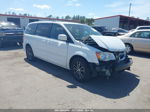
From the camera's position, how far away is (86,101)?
3.44 meters

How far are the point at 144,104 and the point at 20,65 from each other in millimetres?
5119

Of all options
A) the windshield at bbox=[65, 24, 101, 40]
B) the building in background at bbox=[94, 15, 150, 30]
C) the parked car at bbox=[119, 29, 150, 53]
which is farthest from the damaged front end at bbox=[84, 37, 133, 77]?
the building in background at bbox=[94, 15, 150, 30]

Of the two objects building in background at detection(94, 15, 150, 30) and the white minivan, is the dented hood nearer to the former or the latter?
the white minivan

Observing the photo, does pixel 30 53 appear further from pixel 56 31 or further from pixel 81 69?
pixel 81 69

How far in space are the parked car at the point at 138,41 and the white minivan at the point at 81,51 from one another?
389 centimetres

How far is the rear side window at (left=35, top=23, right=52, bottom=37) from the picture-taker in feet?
18.4

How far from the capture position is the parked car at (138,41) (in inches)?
315

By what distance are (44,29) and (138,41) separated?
562 cm

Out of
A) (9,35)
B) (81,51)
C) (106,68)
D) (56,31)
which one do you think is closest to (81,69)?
(81,51)

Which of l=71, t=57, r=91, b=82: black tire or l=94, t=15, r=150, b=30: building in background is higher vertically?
l=94, t=15, r=150, b=30: building in background

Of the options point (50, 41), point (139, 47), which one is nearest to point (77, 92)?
point (50, 41)

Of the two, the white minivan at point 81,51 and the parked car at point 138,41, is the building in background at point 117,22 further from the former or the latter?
the white minivan at point 81,51

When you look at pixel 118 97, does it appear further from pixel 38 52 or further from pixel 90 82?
pixel 38 52

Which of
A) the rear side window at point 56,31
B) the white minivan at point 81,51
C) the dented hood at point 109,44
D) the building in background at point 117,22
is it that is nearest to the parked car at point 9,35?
the white minivan at point 81,51
